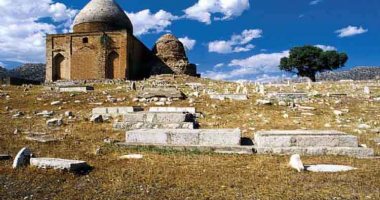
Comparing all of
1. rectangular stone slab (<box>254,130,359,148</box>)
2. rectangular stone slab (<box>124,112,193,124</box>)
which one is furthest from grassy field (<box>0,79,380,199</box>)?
rectangular stone slab (<box>124,112,193,124</box>)

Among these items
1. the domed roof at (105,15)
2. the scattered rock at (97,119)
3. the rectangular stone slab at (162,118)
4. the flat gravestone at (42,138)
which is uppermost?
the domed roof at (105,15)

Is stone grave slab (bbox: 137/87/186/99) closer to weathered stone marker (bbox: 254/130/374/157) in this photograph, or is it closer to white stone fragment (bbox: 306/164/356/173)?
weathered stone marker (bbox: 254/130/374/157)

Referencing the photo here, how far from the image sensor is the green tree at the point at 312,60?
55.4 meters

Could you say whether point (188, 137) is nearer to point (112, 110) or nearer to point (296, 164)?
point (296, 164)

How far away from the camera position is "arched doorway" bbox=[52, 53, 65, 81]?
4322 cm

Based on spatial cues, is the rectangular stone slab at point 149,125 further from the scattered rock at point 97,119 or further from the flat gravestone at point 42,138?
the flat gravestone at point 42,138

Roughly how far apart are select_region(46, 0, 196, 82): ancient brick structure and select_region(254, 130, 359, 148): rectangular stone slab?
3347 cm

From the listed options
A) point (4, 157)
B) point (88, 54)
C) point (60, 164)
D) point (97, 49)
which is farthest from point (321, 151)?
point (88, 54)

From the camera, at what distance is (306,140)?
28.7ft

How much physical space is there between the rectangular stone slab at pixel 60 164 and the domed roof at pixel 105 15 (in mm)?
37214

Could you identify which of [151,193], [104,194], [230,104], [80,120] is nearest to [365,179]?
[151,193]

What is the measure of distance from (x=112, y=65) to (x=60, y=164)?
3567 cm

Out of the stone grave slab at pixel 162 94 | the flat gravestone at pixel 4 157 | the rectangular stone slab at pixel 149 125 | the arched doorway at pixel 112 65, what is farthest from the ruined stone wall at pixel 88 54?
the flat gravestone at pixel 4 157

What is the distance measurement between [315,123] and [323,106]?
181 inches
